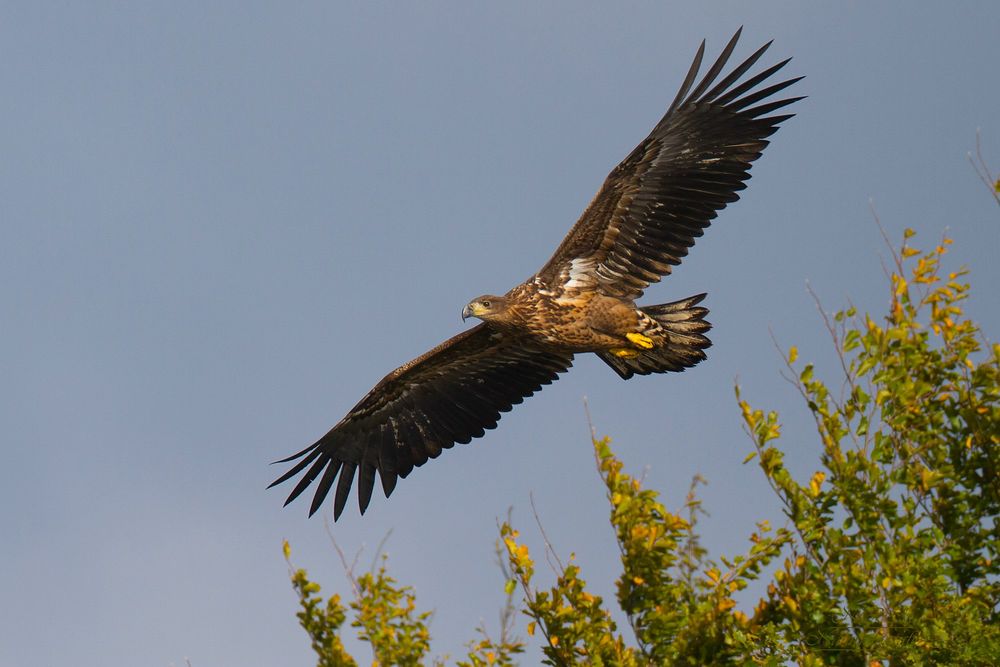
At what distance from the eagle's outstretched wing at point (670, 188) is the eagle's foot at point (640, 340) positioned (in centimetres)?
34

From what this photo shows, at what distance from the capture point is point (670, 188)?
10.2 m

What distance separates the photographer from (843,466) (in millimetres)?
6965

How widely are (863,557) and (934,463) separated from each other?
102 centimetres

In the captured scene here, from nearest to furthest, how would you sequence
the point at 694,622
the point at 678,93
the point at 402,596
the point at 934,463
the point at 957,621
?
the point at 957,621
the point at 694,622
the point at 934,463
the point at 402,596
the point at 678,93

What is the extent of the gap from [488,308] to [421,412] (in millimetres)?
2278

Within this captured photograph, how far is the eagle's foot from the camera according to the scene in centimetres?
1038

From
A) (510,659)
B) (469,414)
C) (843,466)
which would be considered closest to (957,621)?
(843,466)

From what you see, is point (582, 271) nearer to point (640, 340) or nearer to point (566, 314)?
point (566, 314)

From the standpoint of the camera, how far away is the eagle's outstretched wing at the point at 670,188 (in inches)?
394

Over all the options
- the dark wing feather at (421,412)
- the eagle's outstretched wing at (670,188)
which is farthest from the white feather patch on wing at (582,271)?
the dark wing feather at (421,412)

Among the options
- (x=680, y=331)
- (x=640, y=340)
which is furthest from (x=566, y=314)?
(x=680, y=331)

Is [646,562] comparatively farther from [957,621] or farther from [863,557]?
[957,621]

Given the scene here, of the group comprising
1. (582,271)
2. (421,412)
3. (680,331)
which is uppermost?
(421,412)

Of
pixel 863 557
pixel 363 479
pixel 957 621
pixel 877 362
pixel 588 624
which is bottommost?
pixel 957 621
